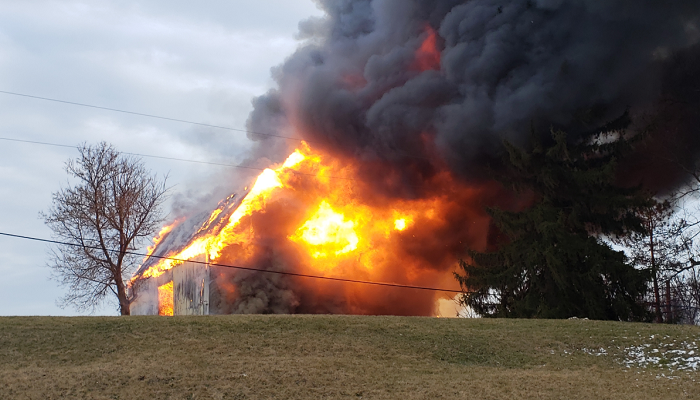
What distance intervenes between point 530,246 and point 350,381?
17801 millimetres

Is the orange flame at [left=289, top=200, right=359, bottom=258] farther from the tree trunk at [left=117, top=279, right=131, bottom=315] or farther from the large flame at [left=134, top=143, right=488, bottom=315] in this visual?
the tree trunk at [left=117, top=279, right=131, bottom=315]

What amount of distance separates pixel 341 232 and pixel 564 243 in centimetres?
1270

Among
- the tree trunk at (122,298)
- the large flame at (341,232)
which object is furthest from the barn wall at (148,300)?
the tree trunk at (122,298)

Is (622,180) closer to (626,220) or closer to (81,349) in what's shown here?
(626,220)

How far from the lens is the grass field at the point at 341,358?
16.2 metres

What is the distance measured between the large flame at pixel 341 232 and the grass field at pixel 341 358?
1442cm

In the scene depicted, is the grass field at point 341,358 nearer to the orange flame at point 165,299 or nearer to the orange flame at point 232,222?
the orange flame at point 232,222

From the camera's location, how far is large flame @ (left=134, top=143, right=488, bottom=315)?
3841cm

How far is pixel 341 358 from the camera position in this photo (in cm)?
1908

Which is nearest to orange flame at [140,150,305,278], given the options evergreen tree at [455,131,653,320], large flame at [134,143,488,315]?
large flame at [134,143,488,315]

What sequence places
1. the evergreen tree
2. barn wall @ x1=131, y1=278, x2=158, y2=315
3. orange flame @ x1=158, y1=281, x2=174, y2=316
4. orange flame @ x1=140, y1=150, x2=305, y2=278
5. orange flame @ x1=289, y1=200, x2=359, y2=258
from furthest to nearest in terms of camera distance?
Result: barn wall @ x1=131, y1=278, x2=158, y2=315 → orange flame @ x1=158, y1=281, x2=174, y2=316 → orange flame @ x1=289, y1=200, x2=359, y2=258 → orange flame @ x1=140, y1=150, x2=305, y2=278 → the evergreen tree

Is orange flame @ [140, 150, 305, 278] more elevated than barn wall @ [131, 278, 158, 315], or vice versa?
orange flame @ [140, 150, 305, 278]

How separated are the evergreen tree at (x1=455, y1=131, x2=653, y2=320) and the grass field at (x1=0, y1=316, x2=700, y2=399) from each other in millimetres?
7216

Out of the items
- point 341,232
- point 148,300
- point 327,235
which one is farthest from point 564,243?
point 148,300
